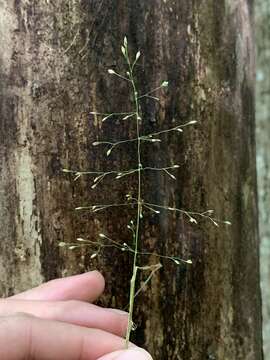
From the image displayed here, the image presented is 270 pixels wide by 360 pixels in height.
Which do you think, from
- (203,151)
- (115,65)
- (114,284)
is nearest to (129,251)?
(114,284)

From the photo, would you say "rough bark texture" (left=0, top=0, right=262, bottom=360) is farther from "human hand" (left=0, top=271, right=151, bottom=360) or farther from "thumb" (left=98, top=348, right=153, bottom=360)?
"thumb" (left=98, top=348, right=153, bottom=360)

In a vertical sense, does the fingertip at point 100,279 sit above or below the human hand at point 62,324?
above

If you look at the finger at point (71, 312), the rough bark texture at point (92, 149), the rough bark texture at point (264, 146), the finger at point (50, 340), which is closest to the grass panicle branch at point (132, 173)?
the rough bark texture at point (92, 149)

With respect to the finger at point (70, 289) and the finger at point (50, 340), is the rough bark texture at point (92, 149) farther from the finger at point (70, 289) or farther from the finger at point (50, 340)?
the finger at point (50, 340)

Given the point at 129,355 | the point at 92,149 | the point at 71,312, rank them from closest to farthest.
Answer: the point at 129,355
the point at 71,312
the point at 92,149

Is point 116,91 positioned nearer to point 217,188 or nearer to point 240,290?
point 217,188

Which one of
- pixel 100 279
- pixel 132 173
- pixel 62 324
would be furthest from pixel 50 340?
pixel 132 173

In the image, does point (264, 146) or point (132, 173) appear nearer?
point (132, 173)

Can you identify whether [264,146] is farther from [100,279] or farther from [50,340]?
[50,340]
